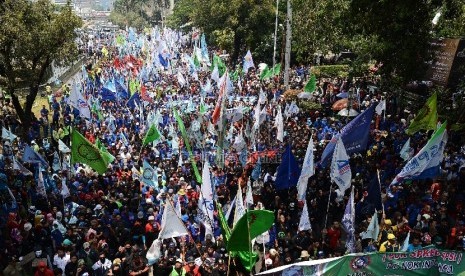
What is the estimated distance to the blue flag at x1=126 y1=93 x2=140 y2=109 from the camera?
72.0ft

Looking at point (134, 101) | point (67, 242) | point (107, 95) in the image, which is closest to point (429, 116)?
point (67, 242)

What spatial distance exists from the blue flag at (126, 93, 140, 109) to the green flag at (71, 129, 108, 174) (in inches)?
363

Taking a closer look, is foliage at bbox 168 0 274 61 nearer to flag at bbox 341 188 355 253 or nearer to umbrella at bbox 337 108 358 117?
umbrella at bbox 337 108 358 117

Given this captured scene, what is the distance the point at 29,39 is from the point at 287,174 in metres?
13.7

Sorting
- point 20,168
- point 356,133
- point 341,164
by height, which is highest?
point 356,133

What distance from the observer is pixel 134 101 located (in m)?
22.3

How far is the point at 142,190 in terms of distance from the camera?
43.6 ft

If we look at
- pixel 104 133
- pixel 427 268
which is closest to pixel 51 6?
pixel 104 133

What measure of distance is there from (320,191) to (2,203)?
894cm

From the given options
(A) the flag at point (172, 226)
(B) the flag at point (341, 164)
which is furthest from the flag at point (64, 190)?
(B) the flag at point (341, 164)

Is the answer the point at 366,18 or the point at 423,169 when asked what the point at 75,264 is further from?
the point at 366,18

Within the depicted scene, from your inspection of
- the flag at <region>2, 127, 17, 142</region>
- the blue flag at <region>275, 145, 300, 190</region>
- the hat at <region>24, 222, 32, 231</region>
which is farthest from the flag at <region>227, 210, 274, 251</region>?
the flag at <region>2, 127, 17, 142</region>

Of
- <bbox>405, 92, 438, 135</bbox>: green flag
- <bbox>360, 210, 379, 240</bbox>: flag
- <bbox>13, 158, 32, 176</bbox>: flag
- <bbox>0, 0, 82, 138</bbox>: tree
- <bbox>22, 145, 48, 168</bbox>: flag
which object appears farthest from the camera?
<bbox>0, 0, 82, 138</bbox>: tree

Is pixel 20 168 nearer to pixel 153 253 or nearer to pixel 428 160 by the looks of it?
pixel 153 253
